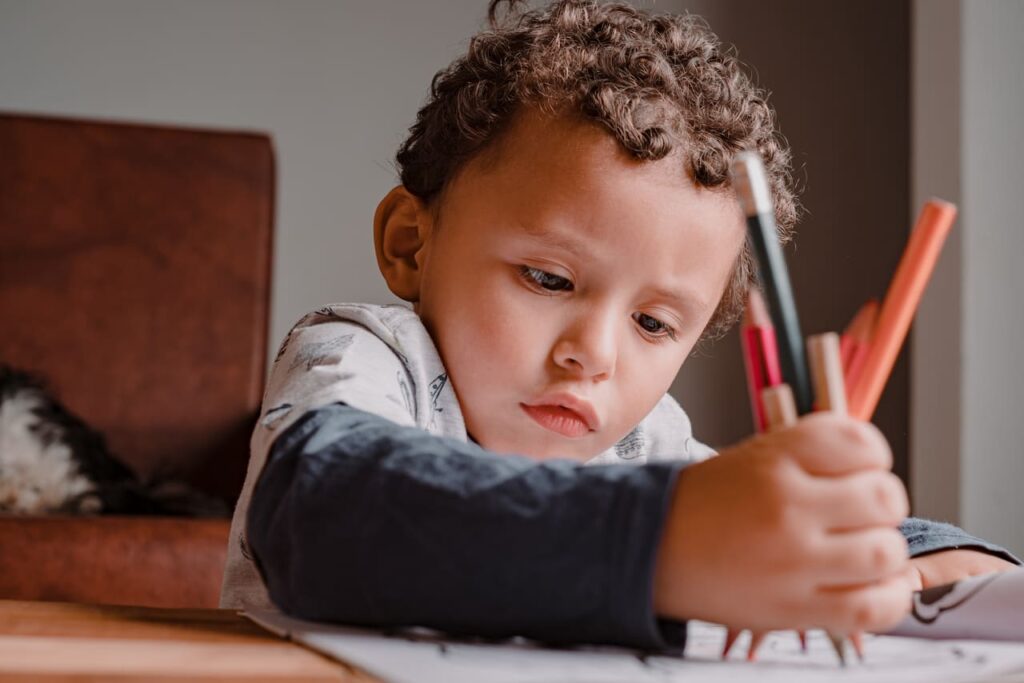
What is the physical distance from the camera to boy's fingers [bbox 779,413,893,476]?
0.30m

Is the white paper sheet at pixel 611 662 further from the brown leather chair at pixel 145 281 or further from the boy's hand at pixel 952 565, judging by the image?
the brown leather chair at pixel 145 281

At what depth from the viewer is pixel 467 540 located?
0.33 m

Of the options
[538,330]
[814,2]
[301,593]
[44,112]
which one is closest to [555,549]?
[301,593]

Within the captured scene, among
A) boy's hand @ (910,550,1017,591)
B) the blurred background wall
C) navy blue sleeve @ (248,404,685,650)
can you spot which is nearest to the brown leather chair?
the blurred background wall

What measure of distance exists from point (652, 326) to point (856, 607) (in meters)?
0.30

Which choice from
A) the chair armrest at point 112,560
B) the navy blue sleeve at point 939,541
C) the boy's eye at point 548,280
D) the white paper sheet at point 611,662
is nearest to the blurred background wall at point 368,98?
the chair armrest at point 112,560

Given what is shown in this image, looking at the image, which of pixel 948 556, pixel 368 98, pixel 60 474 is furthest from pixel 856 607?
pixel 368 98

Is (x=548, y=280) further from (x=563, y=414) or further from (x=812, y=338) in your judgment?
(x=812, y=338)

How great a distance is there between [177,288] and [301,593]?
67.6 inches

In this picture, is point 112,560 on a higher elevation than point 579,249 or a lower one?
lower

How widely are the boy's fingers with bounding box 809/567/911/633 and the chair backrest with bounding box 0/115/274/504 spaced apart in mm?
1589

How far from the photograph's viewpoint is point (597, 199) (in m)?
0.56

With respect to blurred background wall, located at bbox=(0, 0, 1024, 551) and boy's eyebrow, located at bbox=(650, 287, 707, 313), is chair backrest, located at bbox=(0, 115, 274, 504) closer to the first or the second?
blurred background wall, located at bbox=(0, 0, 1024, 551)

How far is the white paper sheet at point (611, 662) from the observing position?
0.30 meters
